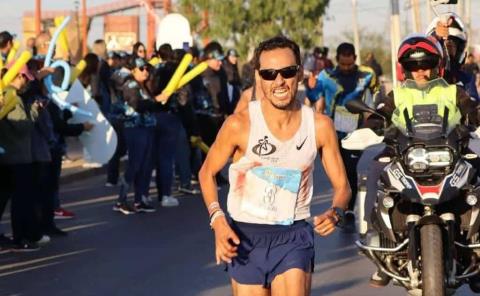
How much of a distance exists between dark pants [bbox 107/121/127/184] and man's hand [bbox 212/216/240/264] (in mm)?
9581

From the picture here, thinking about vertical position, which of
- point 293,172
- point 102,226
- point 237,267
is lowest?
point 102,226

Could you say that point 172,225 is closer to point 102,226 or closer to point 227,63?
point 102,226

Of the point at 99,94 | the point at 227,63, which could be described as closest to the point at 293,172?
the point at 99,94

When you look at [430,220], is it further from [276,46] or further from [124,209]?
[124,209]

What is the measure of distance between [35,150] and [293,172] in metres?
6.57

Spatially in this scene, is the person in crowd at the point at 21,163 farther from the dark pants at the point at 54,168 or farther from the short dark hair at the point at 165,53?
the short dark hair at the point at 165,53

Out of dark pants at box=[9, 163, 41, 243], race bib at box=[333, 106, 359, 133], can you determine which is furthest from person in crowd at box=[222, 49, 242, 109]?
dark pants at box=[9, 163, 41, 243]

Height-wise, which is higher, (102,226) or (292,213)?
(292,213)

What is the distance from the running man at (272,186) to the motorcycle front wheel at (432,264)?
4.48 ft

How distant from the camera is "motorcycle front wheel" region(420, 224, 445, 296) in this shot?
24.9 feet

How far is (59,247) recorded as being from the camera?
41.5 ft

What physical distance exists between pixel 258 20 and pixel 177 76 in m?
49.5

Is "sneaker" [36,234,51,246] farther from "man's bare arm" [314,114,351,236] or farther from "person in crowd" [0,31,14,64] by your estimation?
"man's bare arm" [314,114,351,236]

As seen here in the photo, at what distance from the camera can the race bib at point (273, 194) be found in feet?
20.8
